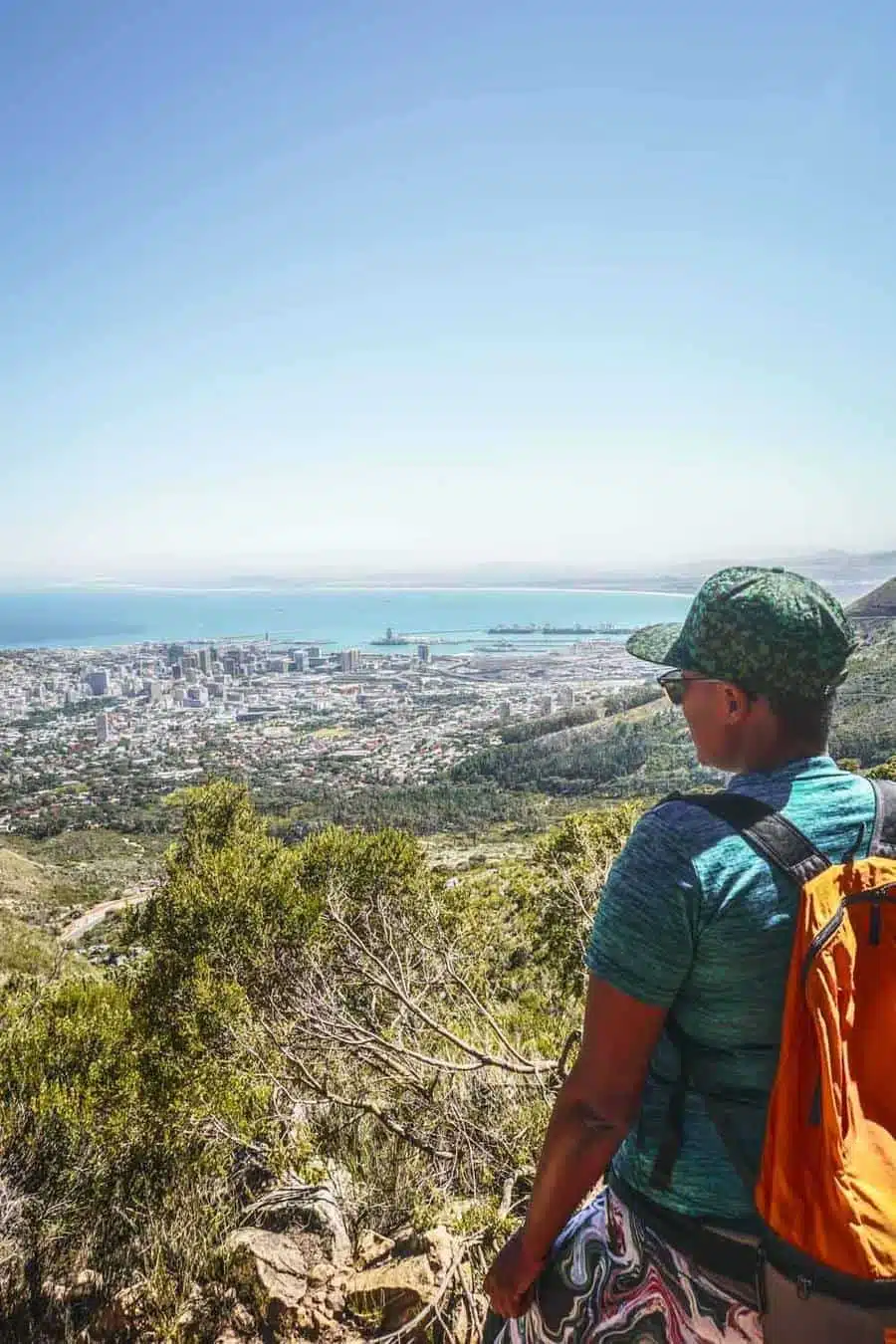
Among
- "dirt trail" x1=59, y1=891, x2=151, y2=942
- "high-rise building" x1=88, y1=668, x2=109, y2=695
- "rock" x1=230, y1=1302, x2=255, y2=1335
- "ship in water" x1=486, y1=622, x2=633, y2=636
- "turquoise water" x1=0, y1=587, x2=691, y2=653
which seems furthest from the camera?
"turquoise water" x1=0, y1=587, x2=691, y2=653

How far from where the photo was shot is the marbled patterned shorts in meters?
1.10

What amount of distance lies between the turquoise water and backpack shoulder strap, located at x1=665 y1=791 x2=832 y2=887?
64.9m

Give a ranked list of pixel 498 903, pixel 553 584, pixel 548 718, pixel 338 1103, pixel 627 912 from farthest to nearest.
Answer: pixel 553 584 → pixel 548 718 → pixel 498 903 → pixel 338 1103 → pixel 627 912

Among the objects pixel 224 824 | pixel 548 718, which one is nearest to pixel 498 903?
pixel 224 824

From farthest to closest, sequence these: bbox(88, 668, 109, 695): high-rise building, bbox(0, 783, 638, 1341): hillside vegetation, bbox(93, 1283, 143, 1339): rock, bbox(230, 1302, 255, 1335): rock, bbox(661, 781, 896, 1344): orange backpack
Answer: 1. bbox(88, 668, 109, 695): high-rise building
2. bbox(0, 783, 638, 1341): hillside vegetation
3. bbox(93, 1283, 143, 1339): rock
4. bbox(230, 1302, 255, 1335): rock
5. bbox(661, 781, 896, 1344): orange backpack

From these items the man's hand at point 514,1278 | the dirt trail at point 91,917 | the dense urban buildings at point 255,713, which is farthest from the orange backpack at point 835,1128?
the dense urban buildings at point 255,713

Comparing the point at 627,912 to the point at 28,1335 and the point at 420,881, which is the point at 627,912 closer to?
the point at 28,1335

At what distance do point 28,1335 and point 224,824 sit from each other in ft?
27.9

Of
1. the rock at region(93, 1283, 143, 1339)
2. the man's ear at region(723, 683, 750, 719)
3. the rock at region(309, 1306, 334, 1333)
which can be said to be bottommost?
the rock at region(93, 1283, 143, 1339)

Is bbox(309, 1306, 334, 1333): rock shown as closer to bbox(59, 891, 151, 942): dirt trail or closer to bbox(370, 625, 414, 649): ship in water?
bbox(59, 891, 151, 942): dirt trail

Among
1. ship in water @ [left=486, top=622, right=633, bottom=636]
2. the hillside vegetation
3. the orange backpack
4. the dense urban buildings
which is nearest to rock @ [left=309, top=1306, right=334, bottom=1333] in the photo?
the hillside vegetation

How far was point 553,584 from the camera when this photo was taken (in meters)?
65.9

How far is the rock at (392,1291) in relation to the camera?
3061 mm

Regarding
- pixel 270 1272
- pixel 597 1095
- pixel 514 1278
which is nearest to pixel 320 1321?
pixel 270 1272
